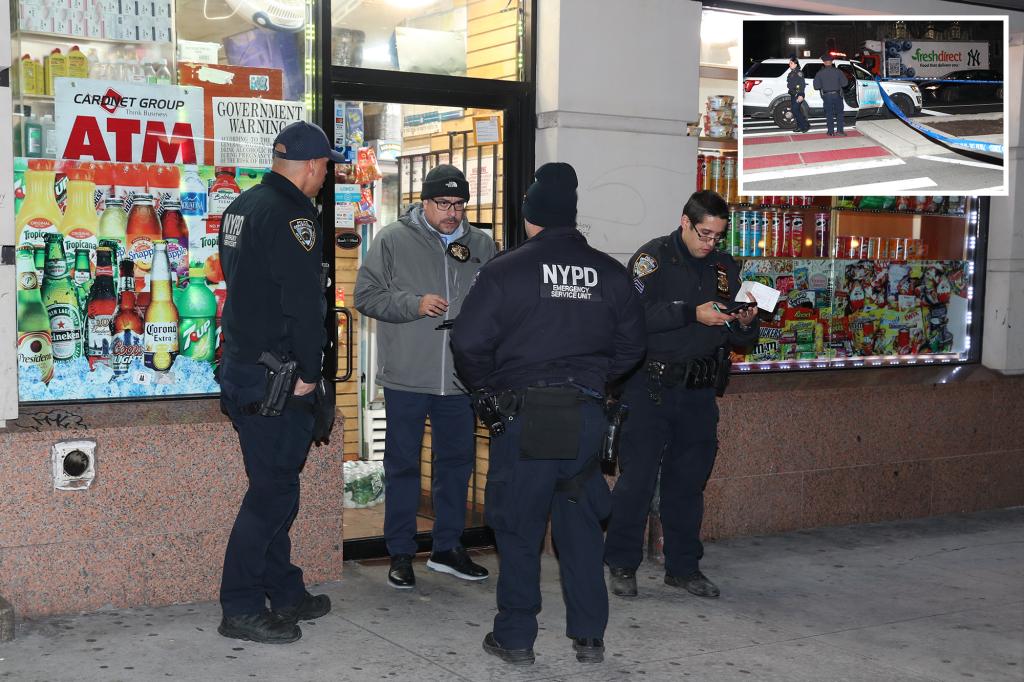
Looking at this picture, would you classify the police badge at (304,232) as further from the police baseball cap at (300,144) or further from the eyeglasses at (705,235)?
the eyeglasses at (705,235)

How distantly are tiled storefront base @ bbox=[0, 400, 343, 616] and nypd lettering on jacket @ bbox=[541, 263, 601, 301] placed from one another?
6.01 ft

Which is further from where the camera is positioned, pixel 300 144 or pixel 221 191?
pixel 221 191

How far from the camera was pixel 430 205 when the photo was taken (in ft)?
19.6

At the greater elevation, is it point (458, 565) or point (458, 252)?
point (458, 252)

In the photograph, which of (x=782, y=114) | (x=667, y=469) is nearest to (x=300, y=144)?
(x=667, y=469)

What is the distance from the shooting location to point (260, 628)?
16.4ft

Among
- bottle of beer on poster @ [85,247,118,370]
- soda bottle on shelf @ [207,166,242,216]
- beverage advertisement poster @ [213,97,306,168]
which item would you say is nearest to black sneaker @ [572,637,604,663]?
bottle of beer on poster @ [85,247,118,370]

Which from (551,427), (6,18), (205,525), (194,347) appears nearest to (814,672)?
(551,427)

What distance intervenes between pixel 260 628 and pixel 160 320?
1.62 metres

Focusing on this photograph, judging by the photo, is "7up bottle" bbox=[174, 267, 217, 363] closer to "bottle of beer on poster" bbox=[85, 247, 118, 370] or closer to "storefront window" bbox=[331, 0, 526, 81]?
"bottle of beer on poster" bbox=[85, 247, 118, 370]

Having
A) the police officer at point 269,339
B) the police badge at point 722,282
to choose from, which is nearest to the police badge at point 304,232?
the police officer at point 269,339

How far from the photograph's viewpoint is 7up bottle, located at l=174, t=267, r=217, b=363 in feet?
19.0

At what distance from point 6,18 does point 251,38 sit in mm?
1194

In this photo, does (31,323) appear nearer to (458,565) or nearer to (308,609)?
(308,609)
